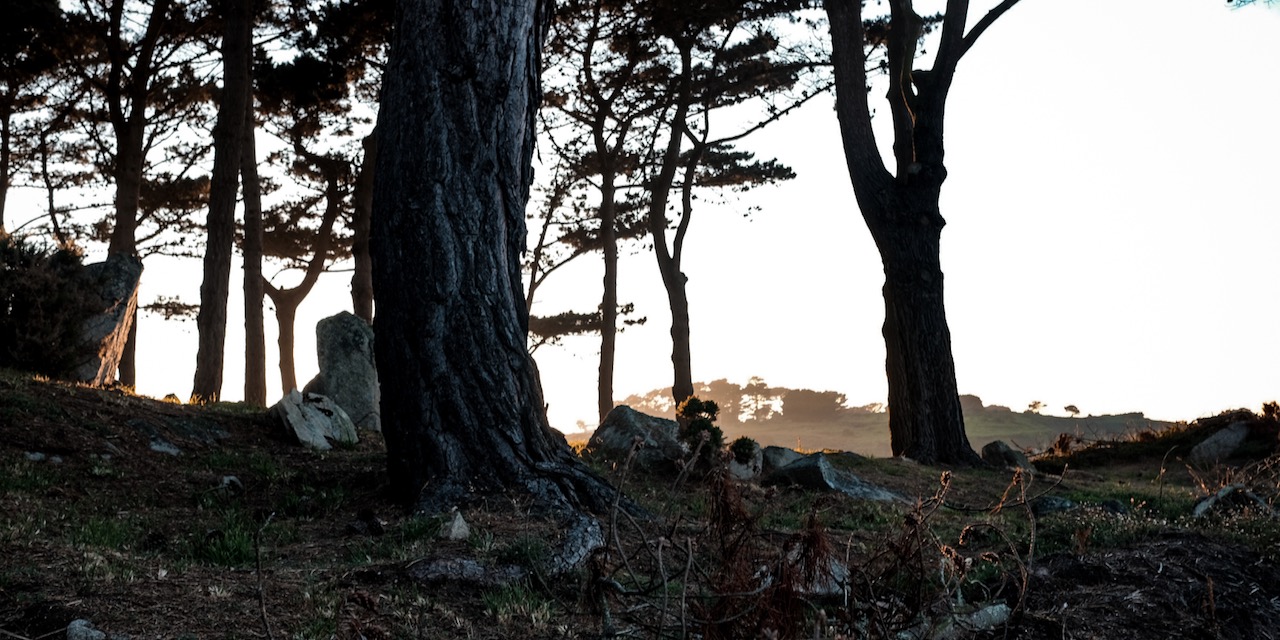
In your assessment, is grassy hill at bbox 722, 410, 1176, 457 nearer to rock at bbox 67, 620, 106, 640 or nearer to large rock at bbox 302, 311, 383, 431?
large rock at bbox 302, 311, 383, 431

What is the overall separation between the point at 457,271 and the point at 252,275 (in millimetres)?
11633

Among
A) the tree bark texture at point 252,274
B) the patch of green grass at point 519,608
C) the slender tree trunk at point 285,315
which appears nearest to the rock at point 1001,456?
the patch of green grass at point 519,608

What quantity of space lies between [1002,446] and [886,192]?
14.5 feet

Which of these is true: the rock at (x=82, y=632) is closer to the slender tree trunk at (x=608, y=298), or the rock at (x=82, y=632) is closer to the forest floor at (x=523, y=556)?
the forest floor at (x=523, y=556)

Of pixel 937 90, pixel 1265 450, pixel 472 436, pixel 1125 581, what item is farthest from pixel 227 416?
pixel 1265 450

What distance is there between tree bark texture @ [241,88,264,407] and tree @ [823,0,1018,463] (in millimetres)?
10390

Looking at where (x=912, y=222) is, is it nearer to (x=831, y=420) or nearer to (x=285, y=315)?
(x=285, y=315)

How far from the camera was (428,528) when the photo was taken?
6301 millimetres

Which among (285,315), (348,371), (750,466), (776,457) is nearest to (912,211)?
(776,457)

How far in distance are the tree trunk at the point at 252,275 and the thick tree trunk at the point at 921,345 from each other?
10.8m

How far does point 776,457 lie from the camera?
501 inches

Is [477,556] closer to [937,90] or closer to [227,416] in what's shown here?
[227,416]

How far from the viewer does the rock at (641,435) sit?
11570 mm

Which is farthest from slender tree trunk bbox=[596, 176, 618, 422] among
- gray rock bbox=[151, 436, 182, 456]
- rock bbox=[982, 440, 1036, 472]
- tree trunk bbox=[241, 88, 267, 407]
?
gray rock bbox=[151, 436, 182, 456]
